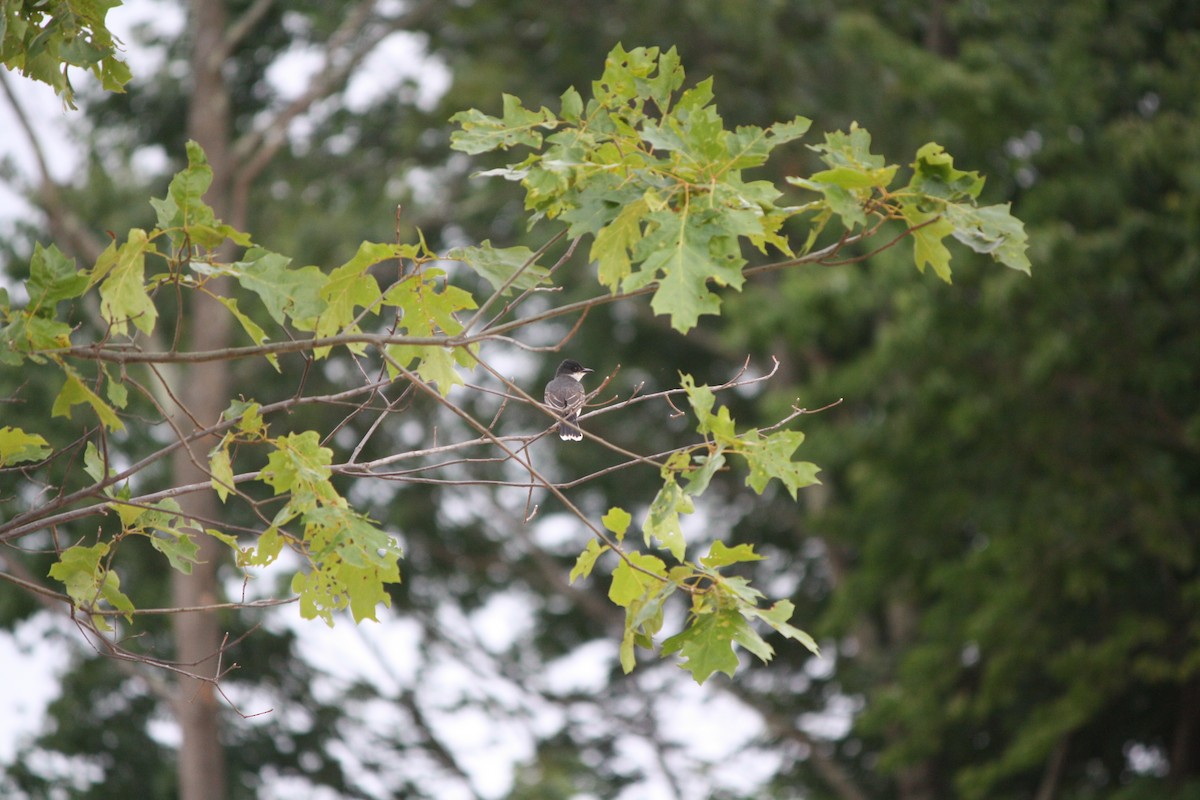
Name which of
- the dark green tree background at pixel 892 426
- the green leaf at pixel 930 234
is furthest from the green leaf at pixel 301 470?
the dark green tree background at pixel 892 426

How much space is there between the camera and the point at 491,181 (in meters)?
12.4

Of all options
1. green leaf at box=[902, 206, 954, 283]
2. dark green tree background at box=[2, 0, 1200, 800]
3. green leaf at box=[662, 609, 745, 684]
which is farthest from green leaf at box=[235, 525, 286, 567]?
dark green tree background at box=[2, 0, 1200, 800]

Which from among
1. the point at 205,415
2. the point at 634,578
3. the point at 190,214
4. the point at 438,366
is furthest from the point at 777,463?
the point at 205,415

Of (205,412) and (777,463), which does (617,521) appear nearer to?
(777,463)

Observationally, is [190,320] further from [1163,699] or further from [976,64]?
[1163,699]

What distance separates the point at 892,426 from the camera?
929 cm

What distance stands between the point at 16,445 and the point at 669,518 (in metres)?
1.51

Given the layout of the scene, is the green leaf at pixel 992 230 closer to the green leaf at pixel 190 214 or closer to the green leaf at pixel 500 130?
the green leaf at pixel 500 130

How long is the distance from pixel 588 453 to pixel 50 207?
5.46 meters

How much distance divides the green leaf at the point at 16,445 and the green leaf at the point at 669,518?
4.61 ft

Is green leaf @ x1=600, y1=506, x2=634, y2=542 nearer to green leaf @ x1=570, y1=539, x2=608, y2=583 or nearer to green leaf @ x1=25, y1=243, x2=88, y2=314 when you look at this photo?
green leaf @ x1=570, y1=539, x2=608, y2=583

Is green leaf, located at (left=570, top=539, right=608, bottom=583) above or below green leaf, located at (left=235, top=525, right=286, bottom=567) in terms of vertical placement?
below

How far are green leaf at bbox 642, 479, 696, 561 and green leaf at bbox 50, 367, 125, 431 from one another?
1165mm

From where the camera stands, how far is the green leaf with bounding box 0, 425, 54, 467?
10.2 ft
